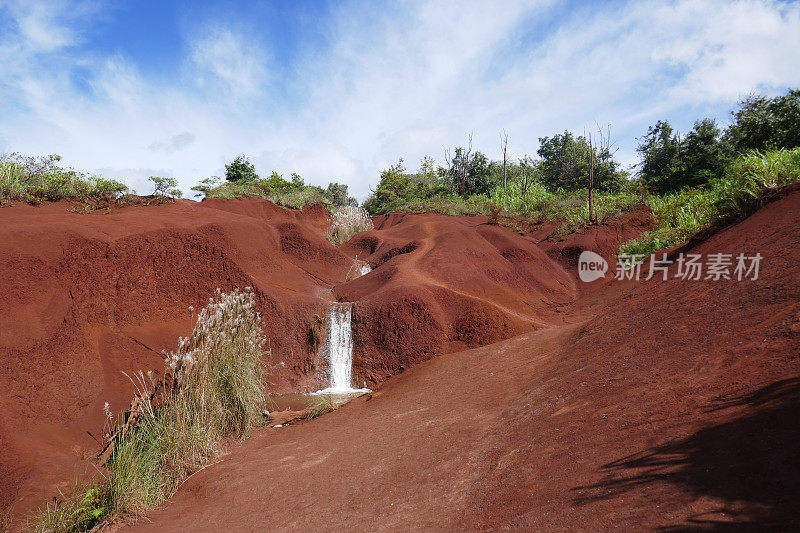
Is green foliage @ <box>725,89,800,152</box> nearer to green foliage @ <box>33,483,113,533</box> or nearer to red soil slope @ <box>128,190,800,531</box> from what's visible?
red soil slope @ <box>128,190,800,531</box>

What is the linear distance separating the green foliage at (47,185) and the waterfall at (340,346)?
20.8 feet

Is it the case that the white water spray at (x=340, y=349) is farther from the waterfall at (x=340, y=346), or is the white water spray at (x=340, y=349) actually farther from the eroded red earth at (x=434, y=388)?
the eroded red earth at (x=434, y=388)

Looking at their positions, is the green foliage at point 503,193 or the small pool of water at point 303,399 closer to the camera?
the small pool of water at point 303,399

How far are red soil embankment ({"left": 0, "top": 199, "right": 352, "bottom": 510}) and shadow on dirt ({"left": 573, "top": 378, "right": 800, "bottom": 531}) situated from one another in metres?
4.85

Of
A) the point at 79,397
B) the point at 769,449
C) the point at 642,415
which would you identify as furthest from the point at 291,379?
the point at 769,449

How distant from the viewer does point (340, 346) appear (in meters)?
9.10

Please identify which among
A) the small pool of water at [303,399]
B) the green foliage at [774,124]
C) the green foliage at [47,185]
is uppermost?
the green foliage at [774,124]

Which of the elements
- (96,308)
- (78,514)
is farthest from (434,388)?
(96,308)

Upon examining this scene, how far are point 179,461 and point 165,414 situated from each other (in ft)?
1.65

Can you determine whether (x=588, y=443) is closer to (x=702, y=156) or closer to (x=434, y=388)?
(x=434, y=388)

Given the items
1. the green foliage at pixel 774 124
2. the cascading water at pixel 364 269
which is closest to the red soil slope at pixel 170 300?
the cascading water at pixel 364 269

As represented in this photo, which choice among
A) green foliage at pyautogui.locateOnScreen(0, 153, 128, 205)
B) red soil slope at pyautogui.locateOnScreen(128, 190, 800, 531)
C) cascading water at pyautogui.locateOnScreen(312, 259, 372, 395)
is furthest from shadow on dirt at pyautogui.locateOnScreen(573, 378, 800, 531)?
green foliage at pyautogui.locateOnScreen(0, 153, 128, 205)

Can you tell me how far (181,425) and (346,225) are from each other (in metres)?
15.6

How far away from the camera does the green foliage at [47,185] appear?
27.1 feet
